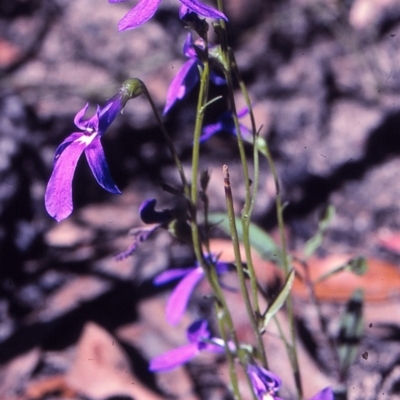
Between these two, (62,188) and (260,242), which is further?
(260,242)

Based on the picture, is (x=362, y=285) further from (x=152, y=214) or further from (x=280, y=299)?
(x=152, y=214)

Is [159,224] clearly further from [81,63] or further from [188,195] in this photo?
[81,63]

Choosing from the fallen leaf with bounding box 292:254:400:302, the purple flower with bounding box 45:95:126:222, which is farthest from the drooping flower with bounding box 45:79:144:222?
the fallen leaf with bounding box 292:254:400:302

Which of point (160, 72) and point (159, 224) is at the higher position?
point (159, 224)

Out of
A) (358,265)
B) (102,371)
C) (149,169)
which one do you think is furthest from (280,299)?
(149,169)

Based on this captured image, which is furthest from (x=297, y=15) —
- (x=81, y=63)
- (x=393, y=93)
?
(x=81, y=63)

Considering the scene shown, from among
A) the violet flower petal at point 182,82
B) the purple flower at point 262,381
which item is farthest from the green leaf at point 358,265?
the violet flower petal at point 182,82
